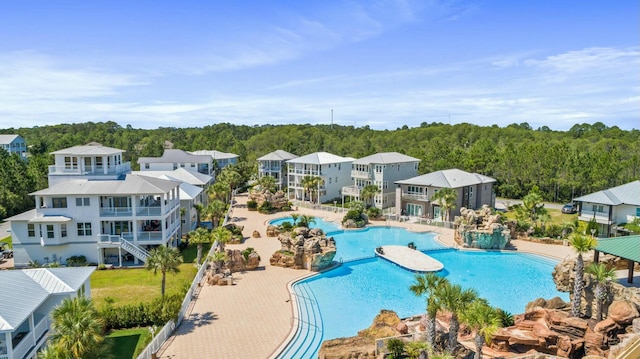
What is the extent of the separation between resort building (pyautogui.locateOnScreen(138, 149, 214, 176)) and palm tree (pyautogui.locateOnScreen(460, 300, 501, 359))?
5169 cm

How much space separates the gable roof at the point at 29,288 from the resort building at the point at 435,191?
37.3 metres

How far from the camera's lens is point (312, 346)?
20938mm

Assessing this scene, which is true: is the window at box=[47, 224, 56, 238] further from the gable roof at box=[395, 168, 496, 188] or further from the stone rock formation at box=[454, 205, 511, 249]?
the gable roof at box=[395, 168, 496, 188]

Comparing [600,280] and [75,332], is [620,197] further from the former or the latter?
[75,332]

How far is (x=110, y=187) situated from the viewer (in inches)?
1297

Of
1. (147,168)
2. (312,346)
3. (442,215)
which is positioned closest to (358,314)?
(312,346)

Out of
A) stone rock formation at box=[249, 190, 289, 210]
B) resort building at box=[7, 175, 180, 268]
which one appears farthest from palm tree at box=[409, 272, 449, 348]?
stone rock formation at box=[249, 190, 289, 210]

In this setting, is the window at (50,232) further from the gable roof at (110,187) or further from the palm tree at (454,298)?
the palm tree at (454,298)

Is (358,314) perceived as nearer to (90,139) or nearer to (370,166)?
(370,166)

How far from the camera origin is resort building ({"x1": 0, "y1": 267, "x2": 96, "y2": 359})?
53.5 ft

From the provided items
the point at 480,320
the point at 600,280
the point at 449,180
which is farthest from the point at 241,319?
the point at 449,180

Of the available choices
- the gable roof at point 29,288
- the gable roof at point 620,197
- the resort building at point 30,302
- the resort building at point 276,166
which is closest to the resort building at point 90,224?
the gable roof at point 29,288

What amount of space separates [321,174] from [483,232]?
89.9 feet

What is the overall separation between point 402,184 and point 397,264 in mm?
19492
